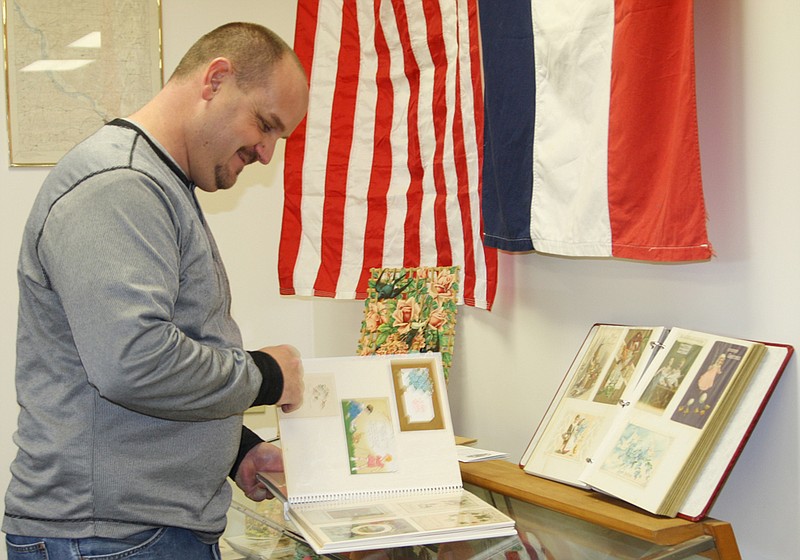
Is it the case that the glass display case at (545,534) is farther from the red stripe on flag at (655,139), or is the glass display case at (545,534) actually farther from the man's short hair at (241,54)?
the man's short hair at (241,54)

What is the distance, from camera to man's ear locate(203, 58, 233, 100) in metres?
1.38

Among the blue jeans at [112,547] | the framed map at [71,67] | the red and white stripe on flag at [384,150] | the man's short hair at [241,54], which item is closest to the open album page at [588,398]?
the red and white stripe on flag at [384,150]

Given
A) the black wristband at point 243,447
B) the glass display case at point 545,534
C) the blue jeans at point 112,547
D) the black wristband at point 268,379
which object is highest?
the black wristband at point 268,379

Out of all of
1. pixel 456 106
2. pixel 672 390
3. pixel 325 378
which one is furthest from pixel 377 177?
pixel 672 390

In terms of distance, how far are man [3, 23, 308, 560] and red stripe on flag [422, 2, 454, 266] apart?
3.08 feet

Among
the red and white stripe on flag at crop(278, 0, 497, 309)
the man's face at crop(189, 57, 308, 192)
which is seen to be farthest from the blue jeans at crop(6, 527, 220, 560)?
the red and white stripe on flag at crop(278, 0, 497, 309)

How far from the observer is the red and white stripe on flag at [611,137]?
5.02 ft

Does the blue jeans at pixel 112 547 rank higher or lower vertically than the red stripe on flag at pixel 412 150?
lower

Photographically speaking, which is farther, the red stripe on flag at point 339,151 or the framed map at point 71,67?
the framed map at point 71,67

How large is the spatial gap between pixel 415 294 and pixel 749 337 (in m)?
0.90

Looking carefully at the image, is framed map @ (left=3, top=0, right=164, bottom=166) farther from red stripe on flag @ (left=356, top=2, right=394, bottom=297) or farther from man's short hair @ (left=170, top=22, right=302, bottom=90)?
man's short hair @ (left=170, top=22, right=302, bottom=90)

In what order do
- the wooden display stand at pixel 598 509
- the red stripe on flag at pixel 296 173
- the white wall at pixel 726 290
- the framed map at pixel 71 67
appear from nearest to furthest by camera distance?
the wooden display stand at pixel 598 509
the white wall at pixel 726 290
the red stripe on flag at pixel 296 173
the framed map at pixel 71 67

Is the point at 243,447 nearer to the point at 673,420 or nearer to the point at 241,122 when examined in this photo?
the point at 241,122

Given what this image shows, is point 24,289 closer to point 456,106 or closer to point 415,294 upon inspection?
point 415,294
